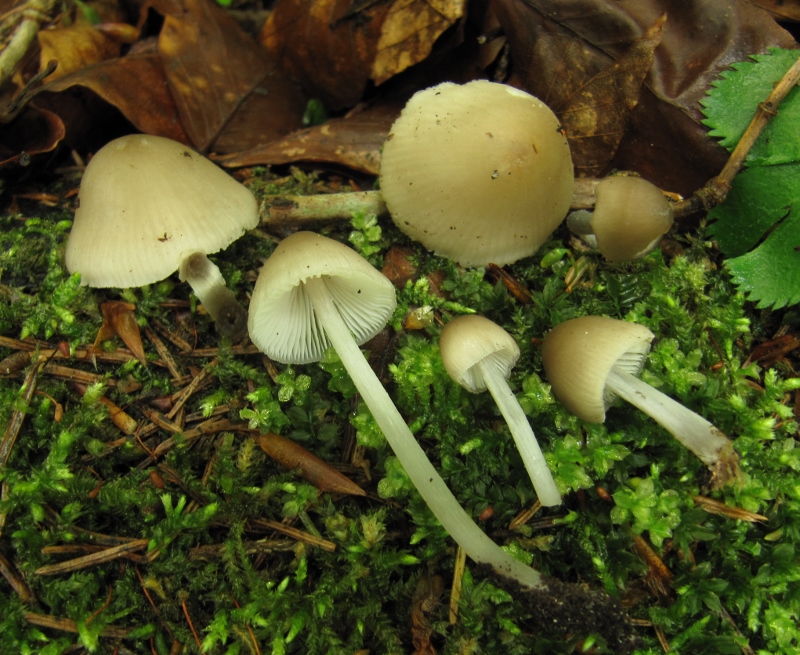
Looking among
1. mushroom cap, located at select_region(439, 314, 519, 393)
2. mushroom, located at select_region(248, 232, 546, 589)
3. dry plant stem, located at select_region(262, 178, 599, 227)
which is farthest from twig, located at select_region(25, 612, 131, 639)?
dry plant stem, located at select_region(262, 178, 599, 227)

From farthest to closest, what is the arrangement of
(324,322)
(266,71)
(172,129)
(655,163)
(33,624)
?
(266,71) < (172,129) < (655,163) < (324,322) < (33,624)

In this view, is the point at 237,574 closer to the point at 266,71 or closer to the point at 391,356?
the point at 391,356

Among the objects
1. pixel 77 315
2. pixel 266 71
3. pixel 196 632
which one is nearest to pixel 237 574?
pixel 196 632

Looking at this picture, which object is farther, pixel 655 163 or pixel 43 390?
pixel 655 163

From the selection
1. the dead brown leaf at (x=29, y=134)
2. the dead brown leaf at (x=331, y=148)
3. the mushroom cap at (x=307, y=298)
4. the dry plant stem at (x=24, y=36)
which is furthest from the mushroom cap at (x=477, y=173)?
the dry plant stem at (x=24, y=36)

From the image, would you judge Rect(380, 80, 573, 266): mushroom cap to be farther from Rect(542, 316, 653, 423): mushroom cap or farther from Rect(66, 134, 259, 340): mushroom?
Rect(66, 134, 259, 340): mushroom

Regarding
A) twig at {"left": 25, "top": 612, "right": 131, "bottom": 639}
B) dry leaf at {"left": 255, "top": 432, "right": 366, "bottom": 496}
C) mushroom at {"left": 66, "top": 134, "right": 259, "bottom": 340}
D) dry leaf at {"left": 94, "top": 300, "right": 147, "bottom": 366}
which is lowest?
twig at {"left": 25, "top": 612, "right": 131, "bottom": 639}

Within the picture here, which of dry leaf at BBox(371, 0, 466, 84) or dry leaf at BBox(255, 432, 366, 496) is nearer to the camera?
dry leaf at BBox(255, 432, 366, 496)

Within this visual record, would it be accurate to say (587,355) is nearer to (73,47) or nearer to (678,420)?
(678,420)
